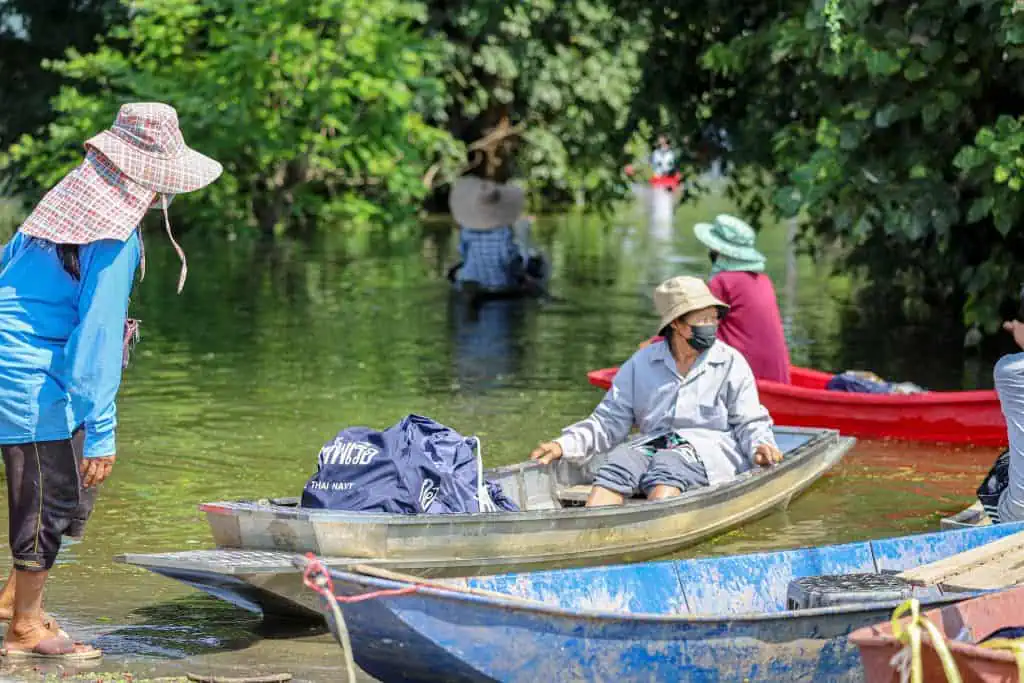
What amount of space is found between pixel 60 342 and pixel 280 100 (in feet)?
53.9

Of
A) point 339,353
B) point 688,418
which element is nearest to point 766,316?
point 688,418

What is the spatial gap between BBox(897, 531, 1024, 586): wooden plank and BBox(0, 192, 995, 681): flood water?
2529 millimetres

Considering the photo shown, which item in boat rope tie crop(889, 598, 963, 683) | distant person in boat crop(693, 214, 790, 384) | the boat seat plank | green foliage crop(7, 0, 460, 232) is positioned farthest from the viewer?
green foliage crop(7, 0, 460, 232)

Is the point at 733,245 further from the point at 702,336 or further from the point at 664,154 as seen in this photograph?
the point at 664,154

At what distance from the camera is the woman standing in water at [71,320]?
7.08 metres

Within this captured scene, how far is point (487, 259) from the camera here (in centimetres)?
2431

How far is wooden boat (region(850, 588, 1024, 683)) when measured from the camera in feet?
18.6

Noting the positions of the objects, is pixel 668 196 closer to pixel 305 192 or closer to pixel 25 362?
pixel 305 192

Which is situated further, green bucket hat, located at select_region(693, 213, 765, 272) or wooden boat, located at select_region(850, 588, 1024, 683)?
green bucket hat, located at select_region(693, 213, 765, 272)

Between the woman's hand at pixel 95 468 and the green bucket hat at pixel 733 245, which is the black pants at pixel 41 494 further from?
the green bucket hat at pixel 733 245

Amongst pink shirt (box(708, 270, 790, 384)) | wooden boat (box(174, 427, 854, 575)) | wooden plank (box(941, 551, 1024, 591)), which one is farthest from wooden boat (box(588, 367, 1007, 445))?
wooden plank (box(941, 551, 1024, 591))

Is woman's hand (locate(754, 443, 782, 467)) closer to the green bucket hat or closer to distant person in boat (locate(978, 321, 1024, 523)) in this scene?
distant person in boat (locate(978, 321, 1024, 523))

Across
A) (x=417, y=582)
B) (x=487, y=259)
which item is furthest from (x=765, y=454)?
(x=487, y=259)

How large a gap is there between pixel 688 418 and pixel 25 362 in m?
4.08
